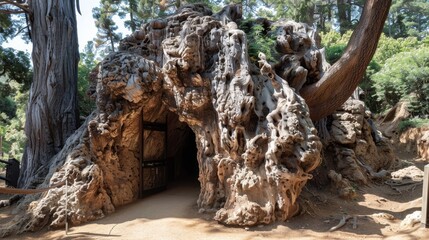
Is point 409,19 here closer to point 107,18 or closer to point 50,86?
point 107,18

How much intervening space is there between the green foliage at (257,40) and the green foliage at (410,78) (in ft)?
24.4

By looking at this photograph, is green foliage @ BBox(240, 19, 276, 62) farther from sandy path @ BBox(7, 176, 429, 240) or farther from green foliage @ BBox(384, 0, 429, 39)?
green foliage @ BBox(384, 0, 429, 39)

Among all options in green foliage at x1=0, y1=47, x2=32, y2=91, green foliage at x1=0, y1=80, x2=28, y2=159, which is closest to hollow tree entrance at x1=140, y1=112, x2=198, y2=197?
green foliage at x1=0, y1=47, x2=32, y2=91

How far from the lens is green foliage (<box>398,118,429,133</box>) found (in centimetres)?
1160

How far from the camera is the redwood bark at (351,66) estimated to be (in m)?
5.63

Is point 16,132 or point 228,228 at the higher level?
point 16,132

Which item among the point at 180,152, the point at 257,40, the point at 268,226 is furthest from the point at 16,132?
the point at 268,226

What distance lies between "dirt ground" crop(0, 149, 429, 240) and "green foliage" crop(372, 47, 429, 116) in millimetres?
6226

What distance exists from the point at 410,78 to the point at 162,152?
33.4ft

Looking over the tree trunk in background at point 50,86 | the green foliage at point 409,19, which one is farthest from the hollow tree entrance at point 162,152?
the green foliage at point 409,19

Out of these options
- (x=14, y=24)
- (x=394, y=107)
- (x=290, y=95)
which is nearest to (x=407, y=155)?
(x=394, y=107)

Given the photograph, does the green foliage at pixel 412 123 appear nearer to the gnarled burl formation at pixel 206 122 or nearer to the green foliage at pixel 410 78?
the green foliage at pixel 410 78

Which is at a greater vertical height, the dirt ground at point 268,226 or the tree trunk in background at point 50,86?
the tree trunk in background at point 50,86

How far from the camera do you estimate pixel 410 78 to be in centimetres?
1209
